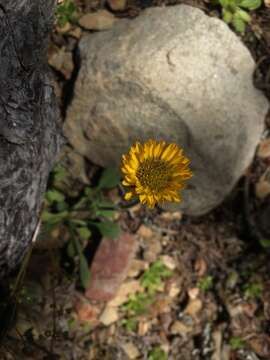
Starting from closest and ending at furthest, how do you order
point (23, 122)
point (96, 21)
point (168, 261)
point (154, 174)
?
1. point (23, 122)
2. point (154, 174)
3. point (96, 21)
4. point (168, 261)

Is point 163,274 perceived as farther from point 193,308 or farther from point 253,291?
point 253,291

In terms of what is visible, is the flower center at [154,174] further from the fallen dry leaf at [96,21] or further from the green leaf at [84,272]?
the fallen dry leaf at [96,21]

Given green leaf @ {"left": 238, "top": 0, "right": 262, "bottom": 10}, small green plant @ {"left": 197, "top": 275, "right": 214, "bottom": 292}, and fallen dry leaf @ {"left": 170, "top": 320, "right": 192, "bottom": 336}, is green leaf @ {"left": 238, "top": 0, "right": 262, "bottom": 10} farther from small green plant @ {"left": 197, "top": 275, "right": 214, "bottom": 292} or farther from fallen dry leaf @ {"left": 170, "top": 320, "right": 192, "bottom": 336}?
fallen dry leaf @ {"left": 170, "top": 320, "right": 192, "bottom": 336}

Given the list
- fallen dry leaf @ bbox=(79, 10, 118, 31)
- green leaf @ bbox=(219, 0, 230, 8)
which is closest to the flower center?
fallen dry leaf @ bbox=(79, 10, 118, 31)

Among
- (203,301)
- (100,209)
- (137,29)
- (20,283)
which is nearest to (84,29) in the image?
(137,29)

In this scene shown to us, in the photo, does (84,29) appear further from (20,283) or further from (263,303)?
(263,303)

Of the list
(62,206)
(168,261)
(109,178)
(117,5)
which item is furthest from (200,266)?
(117,5)
